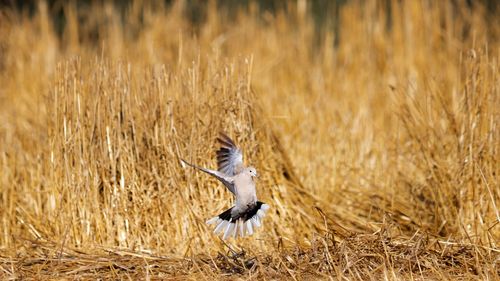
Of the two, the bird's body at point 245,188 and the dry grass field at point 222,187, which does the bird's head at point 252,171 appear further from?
the dry grass field at point 222,187

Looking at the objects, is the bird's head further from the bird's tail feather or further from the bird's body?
the bird's tail feather

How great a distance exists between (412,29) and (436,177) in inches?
110

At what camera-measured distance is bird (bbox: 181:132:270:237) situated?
13.1 ft

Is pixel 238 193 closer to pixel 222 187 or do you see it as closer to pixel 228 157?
pixel 228 157

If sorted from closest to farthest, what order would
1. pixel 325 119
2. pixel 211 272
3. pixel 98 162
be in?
pixel 211 272 < pixel 98 162 < pixel 325 119

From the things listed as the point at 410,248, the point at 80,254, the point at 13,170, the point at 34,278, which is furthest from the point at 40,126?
the point at 410,248

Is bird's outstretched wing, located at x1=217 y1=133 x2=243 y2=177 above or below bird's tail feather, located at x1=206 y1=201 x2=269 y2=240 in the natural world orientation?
above

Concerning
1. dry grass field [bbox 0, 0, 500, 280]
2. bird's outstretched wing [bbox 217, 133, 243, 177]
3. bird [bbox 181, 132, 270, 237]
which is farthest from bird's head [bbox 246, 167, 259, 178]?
dry grass field [bbox 0, 0, 500, 280]

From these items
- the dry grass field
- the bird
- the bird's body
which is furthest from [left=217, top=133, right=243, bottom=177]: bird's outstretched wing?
the dry grass field

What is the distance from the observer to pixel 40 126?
6.19 metres

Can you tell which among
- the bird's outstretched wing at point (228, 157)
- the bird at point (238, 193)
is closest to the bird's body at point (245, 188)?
the bird at point (238, 193)

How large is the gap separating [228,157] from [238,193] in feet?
0.95

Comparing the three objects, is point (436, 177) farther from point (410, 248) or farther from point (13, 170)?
point (13, 170)

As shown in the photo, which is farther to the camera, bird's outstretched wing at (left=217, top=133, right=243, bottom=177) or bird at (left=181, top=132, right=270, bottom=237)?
bird's outstretched wing at (left=217, top=133, right=243, bottom=177)
